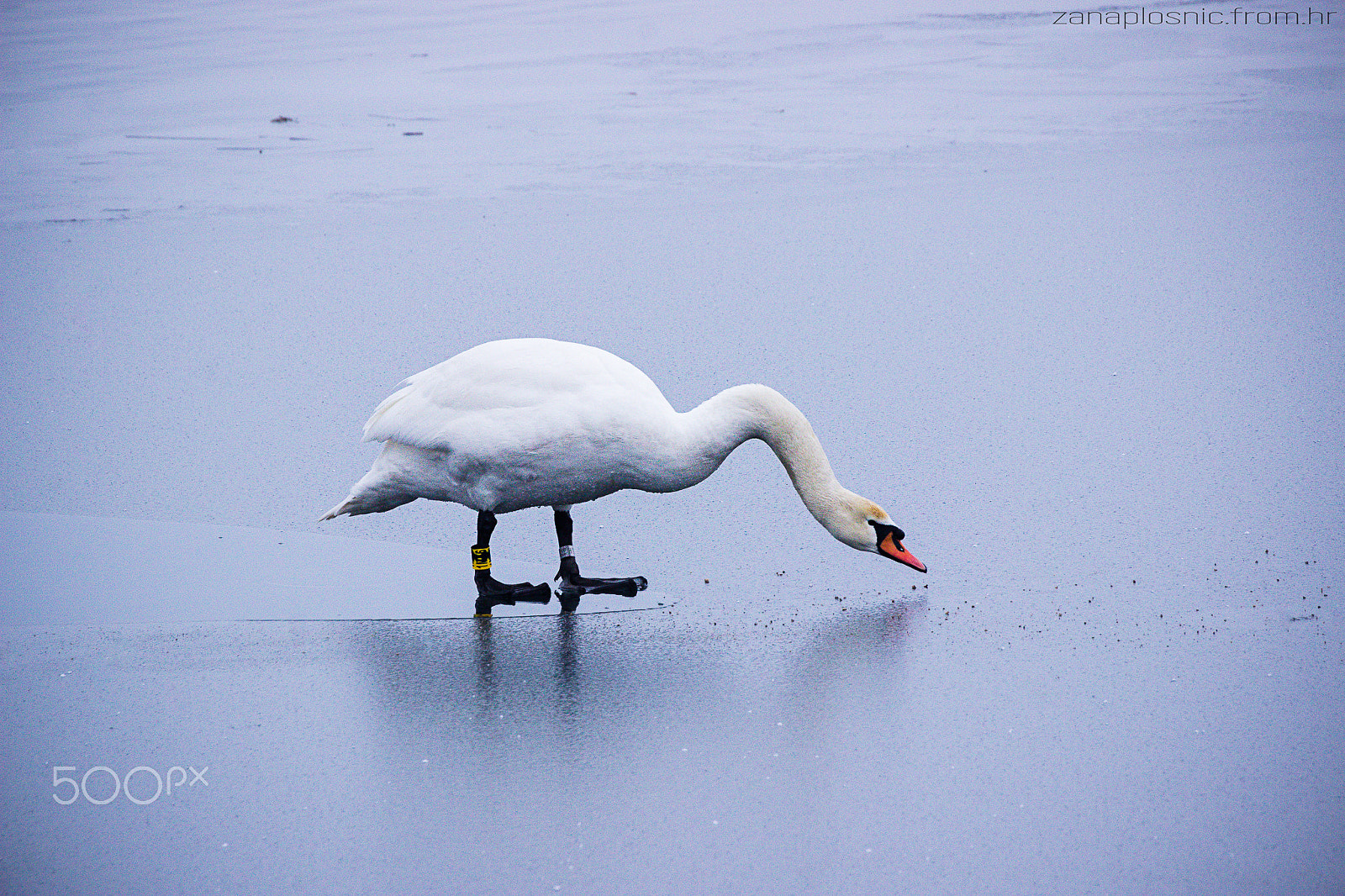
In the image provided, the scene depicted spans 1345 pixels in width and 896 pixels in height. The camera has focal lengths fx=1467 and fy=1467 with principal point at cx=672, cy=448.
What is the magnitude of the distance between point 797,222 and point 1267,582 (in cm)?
527

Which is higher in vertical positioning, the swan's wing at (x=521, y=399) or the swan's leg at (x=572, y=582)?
the swan's wing at (x=521, y=399)

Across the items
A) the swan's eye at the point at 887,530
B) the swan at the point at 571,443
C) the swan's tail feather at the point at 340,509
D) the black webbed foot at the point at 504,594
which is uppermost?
the swan at the point at 571,443

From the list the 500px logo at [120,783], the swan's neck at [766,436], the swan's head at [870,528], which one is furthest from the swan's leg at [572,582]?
the 500px logo at [120,783]

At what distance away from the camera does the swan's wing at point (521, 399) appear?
4730 mm

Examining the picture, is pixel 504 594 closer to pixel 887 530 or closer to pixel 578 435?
pixel 578 435

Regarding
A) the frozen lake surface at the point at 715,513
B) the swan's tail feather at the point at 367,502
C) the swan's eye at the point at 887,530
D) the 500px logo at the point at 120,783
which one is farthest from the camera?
the swan's tail feather at the point at 367,502

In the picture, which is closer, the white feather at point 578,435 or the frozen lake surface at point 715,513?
the frozen lake surface at point 715,513

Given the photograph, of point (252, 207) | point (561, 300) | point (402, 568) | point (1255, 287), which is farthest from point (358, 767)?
point (252, 207)

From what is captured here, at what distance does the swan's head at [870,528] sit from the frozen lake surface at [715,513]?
6.3 inches

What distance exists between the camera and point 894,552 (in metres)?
4.83

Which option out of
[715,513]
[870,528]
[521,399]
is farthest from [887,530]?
[521,399]

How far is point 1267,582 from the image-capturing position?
186 inches

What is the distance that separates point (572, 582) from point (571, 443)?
57cm

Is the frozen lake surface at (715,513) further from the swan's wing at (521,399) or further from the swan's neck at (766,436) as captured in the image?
the swan's wing at (521,399)
